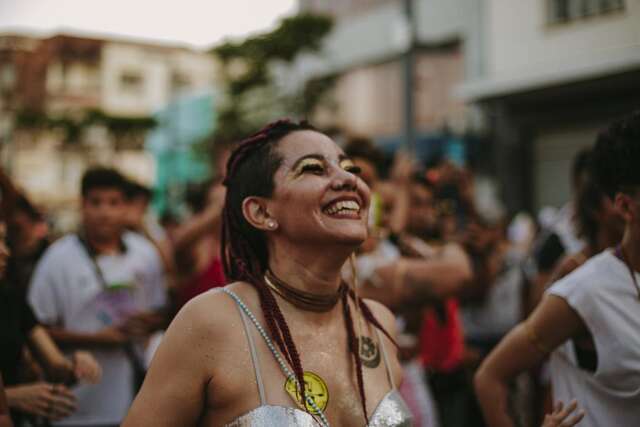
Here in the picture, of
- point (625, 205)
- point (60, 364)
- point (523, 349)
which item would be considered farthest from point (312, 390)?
point (60, 364)

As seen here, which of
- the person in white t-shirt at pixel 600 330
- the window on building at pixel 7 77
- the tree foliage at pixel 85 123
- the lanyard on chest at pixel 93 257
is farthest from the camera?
the window on building at pixel 7 77

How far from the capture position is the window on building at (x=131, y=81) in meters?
41.3

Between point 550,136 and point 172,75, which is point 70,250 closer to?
point 550,136

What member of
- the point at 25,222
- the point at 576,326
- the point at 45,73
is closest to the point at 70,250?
the point at 25,222

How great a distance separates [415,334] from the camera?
4113 mm

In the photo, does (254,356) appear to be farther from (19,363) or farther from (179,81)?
(179,81)

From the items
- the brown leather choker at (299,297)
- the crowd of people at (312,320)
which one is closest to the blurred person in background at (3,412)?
the crowd of people at (312,320)

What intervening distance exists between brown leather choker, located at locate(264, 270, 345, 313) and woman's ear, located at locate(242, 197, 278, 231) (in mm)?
163

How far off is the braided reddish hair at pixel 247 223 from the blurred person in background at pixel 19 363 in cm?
86

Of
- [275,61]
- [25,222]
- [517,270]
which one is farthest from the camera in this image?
[275,61]

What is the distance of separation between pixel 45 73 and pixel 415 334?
3928 centimetres

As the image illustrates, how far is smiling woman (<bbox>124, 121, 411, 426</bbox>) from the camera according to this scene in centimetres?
186

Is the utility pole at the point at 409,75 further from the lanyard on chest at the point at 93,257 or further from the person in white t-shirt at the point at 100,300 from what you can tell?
the lanyard on chest at the point at 93,257

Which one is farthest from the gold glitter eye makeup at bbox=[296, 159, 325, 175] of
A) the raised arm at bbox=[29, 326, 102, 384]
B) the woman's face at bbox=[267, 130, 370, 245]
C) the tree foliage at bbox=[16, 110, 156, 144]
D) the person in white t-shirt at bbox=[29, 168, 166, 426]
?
the tree foliage at bbox=[16, 110, 156, 144]
